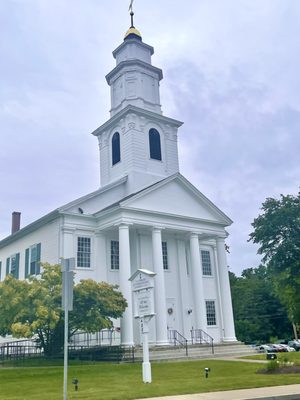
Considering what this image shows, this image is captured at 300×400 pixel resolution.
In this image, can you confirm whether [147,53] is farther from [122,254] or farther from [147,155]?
[122,254]

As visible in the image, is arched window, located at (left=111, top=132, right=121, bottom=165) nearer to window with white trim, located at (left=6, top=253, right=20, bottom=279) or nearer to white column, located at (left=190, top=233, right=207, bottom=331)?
white column, located at (left=190, top=233, right=207, bottom=331)

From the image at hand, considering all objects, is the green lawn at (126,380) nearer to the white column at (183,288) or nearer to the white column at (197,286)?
the white column at (197,286)

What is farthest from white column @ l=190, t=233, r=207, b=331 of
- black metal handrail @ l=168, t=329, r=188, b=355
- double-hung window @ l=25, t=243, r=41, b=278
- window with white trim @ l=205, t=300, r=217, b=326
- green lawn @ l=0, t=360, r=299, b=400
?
double-hung window @ l=25, t=243, r=41, b=278

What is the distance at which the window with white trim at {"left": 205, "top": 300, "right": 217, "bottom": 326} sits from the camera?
33094 mm

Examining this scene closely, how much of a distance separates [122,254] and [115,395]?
53.5ft

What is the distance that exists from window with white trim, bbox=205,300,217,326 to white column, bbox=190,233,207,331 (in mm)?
2623

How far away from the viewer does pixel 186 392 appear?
11883 mm

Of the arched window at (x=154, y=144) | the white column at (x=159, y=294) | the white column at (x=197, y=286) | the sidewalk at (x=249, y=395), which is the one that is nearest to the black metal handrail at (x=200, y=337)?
the white column at (x=197, y=286)

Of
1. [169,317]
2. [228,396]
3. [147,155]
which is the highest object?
[147,155]

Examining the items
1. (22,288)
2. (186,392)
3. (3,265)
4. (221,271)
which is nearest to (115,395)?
(186,392)

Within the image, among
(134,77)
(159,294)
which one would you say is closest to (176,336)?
(159,294)

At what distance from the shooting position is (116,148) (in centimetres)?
3559

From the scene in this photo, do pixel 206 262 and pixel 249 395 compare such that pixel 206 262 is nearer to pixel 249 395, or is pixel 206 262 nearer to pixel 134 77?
pixel 134 77

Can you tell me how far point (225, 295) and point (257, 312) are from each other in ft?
106
